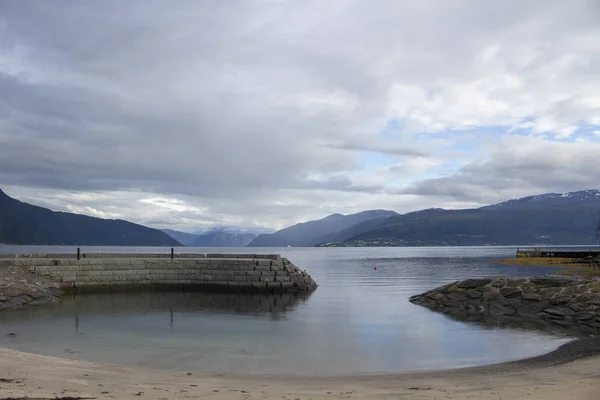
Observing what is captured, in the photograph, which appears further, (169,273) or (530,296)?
(169,273)

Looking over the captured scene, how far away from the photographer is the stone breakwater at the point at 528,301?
21672mm

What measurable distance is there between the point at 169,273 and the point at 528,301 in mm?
24989

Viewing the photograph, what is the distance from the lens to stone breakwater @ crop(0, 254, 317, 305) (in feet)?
106

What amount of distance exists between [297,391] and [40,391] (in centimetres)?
498

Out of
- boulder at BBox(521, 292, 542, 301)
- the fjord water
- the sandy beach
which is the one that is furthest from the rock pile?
boulder at BBox(521, 292, 542, 301)

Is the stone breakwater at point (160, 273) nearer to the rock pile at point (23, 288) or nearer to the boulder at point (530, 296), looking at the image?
the rock pile at point (23, 288)

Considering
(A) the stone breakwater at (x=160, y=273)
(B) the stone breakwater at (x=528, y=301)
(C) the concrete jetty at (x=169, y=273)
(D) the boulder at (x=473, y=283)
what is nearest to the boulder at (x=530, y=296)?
(B) the stone breakwater at (x=528, y=301)

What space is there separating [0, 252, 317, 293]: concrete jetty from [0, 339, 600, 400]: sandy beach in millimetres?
20192

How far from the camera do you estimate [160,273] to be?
36250 mm

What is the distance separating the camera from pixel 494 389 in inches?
391

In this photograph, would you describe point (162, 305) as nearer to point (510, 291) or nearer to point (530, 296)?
point (510, 291)

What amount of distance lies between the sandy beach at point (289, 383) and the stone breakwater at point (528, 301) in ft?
28.3

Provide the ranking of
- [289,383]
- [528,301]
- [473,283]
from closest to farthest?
[289,383] → [528,301] → [473,283]

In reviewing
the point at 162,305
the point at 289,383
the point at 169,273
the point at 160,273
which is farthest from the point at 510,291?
the point at 160,273
